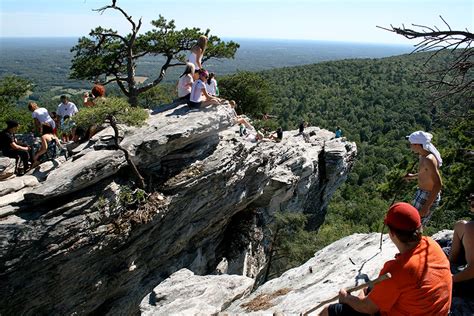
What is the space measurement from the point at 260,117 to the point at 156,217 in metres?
23.8

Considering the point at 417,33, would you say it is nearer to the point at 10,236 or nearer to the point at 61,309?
the point at 10,236

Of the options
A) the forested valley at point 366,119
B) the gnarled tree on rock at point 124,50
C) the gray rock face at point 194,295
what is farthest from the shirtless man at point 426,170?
the gnarled tree on rock at point 124,50

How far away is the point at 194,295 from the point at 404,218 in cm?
526

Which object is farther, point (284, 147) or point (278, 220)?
point (284, 147)

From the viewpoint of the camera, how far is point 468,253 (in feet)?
16.1

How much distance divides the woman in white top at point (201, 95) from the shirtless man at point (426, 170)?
25.8 ft

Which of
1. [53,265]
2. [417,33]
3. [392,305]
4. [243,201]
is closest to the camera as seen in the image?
[392,305]

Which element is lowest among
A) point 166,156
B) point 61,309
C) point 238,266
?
point 238,266

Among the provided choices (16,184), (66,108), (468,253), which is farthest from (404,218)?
(66,108)

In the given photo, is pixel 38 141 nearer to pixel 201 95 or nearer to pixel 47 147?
pixel 47 147

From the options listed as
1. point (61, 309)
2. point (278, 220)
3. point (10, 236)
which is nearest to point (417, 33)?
point (10, 236)

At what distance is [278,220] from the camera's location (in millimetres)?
18422

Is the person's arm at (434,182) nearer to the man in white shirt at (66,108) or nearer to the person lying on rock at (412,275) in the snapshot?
the person lying on rock at (412,275)

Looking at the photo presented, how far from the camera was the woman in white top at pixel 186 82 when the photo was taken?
12510mm
